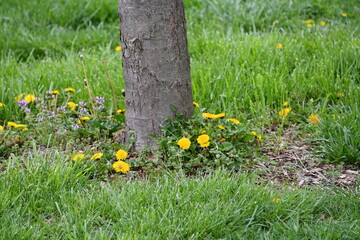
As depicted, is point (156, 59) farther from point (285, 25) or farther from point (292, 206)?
point (285, 25)

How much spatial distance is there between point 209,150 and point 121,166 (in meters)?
0.58

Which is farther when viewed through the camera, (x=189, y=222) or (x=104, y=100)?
(x=104, y=100)

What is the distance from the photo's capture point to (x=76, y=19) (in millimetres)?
7031

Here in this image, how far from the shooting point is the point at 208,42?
5156 millimetres

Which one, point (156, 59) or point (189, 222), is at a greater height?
point (156, 59)

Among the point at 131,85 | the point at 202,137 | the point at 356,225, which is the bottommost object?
the point at 356,225

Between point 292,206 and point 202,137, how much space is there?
773 millimetres

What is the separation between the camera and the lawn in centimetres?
253

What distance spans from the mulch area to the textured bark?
646 millimetres

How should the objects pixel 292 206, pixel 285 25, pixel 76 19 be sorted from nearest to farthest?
pixel 292 206
pixel 285 25
pixel 76 19

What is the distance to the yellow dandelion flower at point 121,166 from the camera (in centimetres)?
308

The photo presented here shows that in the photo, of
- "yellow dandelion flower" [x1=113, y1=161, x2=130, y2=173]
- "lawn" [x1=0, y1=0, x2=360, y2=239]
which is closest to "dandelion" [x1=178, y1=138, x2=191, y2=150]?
"lawn" [x1=0, y1=0, x2=360, y2=239]

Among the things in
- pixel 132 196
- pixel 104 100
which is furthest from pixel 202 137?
pixel 104 100

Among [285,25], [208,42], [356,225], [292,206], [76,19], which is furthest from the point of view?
[76,19]
